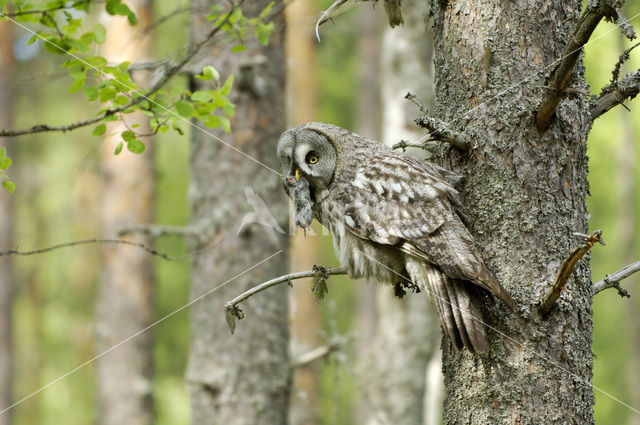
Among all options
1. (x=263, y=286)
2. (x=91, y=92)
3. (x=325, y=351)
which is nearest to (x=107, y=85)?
(x=91, y=92)

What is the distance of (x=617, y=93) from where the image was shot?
288 centimetres

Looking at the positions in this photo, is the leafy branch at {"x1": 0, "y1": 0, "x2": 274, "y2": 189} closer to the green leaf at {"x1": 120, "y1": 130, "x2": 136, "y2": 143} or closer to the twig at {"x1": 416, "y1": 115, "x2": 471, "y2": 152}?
the green leaf at {"x1": 120, "y1": 130, "x2": 136, "y2": 143}

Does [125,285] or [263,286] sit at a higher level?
[125,285]

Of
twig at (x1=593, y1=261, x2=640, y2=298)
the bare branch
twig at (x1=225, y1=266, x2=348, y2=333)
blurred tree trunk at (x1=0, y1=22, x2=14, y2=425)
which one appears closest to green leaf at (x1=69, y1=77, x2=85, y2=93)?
twig at (x1=225, y1=266, x2=348, y2=333)

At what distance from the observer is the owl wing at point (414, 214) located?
9.18 ft

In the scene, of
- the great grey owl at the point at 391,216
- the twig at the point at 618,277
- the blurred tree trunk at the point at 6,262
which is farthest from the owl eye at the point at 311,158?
the blurred tree trunk at the point at 6,262

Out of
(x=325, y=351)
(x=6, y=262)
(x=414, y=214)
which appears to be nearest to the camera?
(x=414, y=214)

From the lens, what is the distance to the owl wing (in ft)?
9.18

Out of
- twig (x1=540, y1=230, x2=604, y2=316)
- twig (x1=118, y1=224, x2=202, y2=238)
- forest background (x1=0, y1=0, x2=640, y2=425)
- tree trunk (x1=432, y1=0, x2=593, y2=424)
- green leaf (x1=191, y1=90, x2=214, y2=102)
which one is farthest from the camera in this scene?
forest background (x1=0, y1=0, x2=640, y2=425)

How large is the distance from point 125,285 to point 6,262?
4107 millimetres

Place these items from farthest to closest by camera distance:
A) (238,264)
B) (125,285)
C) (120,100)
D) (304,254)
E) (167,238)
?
(167,238), (304,254), (125,285), (238,264), (120,100)

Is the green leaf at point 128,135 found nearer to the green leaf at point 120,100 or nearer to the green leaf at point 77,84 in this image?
the green leaf at point 120,100

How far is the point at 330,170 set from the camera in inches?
140

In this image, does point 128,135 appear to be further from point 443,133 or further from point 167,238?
point 167,238
